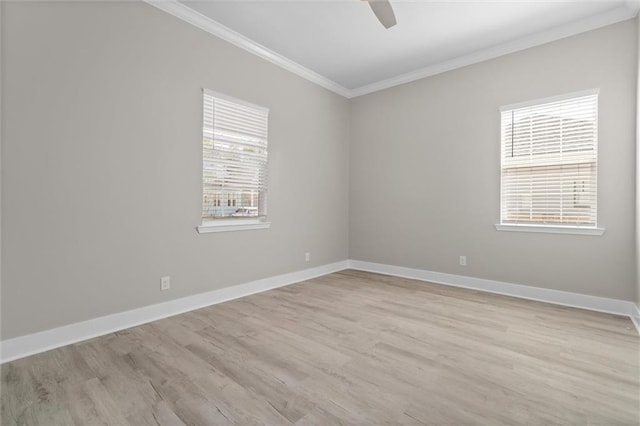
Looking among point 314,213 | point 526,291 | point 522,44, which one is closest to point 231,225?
point 314,213

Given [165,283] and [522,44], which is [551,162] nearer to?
[522,44]

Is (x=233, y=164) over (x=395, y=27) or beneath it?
beneath

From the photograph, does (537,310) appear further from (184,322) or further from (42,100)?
(42,100)

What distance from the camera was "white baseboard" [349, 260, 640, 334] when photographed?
118 inches

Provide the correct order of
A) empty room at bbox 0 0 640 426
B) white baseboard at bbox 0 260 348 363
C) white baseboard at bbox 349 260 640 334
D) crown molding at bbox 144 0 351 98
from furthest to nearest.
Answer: white baseboard at bbox 349 260 640 334
crown molding at bbox 144 0 351 98
white baseboard at bbox 0 260 348 363
empty room at bbox 0 0 640 426

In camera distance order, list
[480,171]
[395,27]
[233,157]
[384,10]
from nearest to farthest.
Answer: [384,10] → [395,27] → [233,157] → [480,171]

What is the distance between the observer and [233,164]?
11.5 ft

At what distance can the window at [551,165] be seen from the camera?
3.17m

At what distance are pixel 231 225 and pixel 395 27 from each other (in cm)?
277

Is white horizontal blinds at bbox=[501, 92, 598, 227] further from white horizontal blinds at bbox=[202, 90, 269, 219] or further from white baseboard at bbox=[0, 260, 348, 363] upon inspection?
white baseboard at bbox=[0, 260, 348, 363]

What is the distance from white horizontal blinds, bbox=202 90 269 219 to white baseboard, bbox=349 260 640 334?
226 centimetres

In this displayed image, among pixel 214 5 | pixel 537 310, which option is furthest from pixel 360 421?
pixel 214 5

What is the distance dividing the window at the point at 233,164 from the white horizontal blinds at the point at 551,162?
115 inches

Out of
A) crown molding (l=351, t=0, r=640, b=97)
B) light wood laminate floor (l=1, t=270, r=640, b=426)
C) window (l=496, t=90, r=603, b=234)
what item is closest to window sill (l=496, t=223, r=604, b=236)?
window (l=496, t=90, r=603, b=234)
